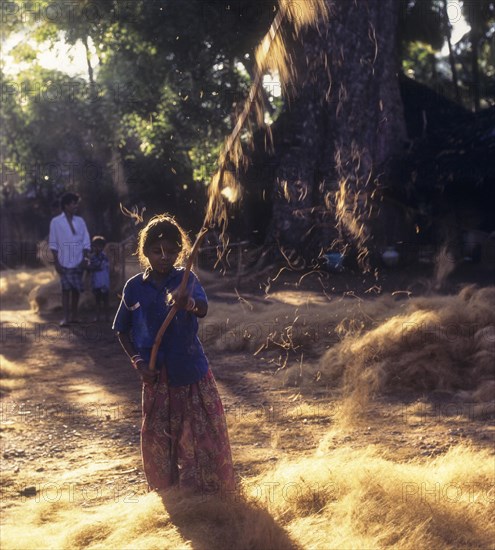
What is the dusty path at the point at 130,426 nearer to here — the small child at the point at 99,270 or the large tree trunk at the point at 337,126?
the small child at the point at 99,270

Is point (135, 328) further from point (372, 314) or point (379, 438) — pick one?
point (372, 314)

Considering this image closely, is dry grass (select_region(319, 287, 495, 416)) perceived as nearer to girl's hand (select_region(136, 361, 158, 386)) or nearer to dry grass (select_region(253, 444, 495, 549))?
dry grass (select_region(253, 444, 495, 549))

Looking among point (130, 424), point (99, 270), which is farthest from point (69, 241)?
point (130, 424)

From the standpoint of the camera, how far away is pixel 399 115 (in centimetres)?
1547

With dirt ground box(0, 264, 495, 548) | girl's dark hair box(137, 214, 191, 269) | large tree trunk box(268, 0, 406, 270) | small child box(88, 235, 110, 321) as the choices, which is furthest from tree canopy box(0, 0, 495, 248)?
girl's dark hair box(137, 214, 191, 269)

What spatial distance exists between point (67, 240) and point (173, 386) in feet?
20.6

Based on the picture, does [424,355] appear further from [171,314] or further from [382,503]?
[171,314]

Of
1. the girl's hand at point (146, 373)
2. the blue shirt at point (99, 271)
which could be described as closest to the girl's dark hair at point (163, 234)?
the girl's hand at point (146, 373)

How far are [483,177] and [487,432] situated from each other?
9.31 metres

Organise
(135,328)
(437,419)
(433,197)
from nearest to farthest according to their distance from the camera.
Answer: (135,328) → (437,419) → (433,197)

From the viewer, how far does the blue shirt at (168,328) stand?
12.2ft

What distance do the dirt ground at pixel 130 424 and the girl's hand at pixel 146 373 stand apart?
90 centimetres

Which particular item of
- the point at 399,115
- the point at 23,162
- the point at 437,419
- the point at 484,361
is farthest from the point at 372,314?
the point at 23,162

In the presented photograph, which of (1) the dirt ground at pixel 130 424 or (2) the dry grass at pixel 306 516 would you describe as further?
(1) the dirt ground at pixel 130 424
